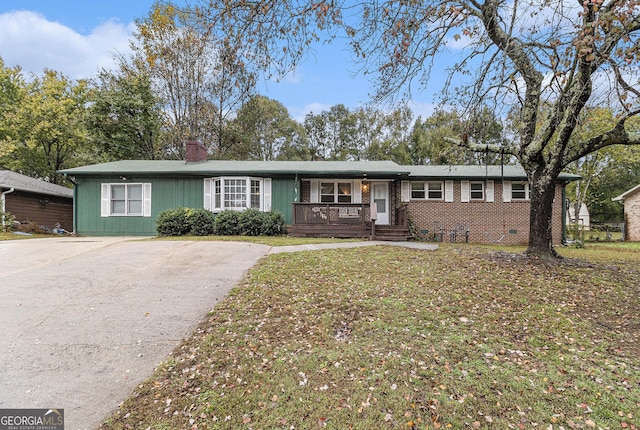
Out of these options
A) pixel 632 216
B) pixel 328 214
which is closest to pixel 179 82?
pixel 328 214

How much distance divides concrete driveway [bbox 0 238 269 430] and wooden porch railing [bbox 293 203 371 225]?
17.0 ft

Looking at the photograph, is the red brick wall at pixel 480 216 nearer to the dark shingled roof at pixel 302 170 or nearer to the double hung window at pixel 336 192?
the dark shingled roof at pixel 302 170

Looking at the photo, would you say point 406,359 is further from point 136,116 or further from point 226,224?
point 136,116

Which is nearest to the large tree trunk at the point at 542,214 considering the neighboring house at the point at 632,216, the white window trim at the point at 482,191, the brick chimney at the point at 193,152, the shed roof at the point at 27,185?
the white window trim at the point at 482,191

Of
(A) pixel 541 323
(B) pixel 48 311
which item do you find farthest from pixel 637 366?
(B) pixel 48 311

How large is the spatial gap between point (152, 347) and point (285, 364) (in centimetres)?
163

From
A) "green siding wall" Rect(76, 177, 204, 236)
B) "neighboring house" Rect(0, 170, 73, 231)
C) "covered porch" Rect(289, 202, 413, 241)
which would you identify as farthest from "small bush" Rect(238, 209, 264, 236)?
"neighboring house" Rect(0, 170, 73, 231)

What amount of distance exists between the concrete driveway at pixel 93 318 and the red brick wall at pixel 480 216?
9.98 m

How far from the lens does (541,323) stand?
4.19 metres

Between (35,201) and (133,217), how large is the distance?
6849mm

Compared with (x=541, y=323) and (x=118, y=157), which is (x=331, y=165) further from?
(x=118, y=157)

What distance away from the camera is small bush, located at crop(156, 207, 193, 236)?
42.5ft

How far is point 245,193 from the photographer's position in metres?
14.1

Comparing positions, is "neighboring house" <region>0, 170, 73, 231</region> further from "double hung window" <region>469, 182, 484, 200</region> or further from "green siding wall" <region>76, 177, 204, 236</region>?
"double hung window" <region>469, 182, 484, 200</region>
